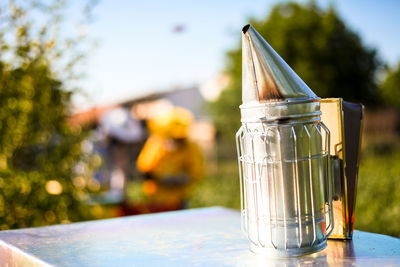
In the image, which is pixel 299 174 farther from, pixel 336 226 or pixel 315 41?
pixel 315 41

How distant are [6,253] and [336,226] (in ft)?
3.14

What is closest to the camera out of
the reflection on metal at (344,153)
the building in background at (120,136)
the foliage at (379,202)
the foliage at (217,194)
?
the reflection on metal at (344,153)

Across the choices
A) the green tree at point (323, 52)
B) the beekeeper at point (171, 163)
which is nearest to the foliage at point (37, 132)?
the beekeeper at point (171, 163)

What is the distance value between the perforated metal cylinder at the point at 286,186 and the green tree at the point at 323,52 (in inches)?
507

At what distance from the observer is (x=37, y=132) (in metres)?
2.99

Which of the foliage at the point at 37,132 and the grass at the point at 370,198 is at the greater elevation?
the foliage at the point at 37,132

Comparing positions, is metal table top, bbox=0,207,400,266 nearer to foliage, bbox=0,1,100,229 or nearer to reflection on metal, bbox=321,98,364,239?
reflection on metal, bbox=321,98,364,239

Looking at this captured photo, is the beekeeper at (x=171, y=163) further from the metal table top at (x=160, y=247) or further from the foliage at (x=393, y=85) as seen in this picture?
the foliage at (x=393, y=85)

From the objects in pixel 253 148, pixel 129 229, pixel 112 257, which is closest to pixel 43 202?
pixel 129 229

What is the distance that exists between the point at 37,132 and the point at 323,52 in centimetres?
1279

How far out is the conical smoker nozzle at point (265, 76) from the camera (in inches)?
42.3

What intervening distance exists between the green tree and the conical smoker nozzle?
12859 mm

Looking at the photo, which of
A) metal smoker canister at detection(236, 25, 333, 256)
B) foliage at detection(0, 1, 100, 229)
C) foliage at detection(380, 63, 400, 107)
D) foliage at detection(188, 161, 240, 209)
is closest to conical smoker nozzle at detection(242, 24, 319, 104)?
metal smoker canister at detection(236, 25, 333, 256)

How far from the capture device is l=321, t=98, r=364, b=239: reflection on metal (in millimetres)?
1259
